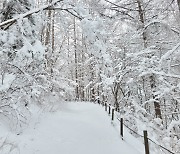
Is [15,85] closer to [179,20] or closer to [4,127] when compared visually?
[4,127]

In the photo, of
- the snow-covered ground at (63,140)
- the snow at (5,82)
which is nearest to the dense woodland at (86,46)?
the snow at (5,82)

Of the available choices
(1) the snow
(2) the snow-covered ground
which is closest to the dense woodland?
(1) the snow

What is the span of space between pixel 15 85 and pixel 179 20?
6.44 metres

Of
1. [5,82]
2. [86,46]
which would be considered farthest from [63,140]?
[86,46]

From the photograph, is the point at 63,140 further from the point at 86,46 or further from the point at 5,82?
the point at 86,46

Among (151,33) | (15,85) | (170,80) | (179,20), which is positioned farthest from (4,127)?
(151,33)

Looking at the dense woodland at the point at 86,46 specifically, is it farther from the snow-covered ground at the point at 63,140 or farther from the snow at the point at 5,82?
the snow-covered ground at the point at 63,140

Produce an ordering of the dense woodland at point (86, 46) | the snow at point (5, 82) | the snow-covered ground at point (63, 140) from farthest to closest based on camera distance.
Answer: the snow-covered ground at point (63, 140) → the snow at point (5, 82) → the dense woodland at point (86, 46)

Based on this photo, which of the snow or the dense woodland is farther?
the snow

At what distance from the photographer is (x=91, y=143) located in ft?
25.0

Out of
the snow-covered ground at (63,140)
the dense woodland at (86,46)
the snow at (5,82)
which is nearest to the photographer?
the dense woodland at (86,46)

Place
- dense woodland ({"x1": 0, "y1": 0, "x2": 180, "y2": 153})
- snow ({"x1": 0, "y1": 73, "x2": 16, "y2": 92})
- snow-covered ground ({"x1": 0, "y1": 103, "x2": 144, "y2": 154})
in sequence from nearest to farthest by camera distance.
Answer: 1. dense woodland ({"x1": 0, "y1": 0, "x2": 180, "y2": 153})
2. snow ({"x1": 0, "y1": 73, "x2": 16, "y2": 92})
3. snow-covered ground ({"x1": 0, "y1": 103, "x2": 144, "y2": 154})

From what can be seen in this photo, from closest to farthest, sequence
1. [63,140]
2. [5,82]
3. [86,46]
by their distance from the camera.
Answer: [5,82] < [63,140] < [86,46]

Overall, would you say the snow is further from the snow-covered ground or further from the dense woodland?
the snow-covered ground
